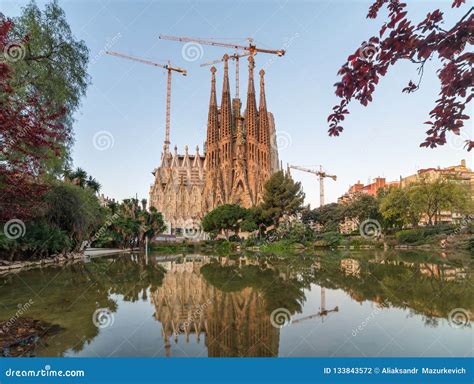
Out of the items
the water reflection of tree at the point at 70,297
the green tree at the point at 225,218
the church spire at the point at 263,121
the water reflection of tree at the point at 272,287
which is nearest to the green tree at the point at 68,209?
the water reflection of tree at the point at 70,297

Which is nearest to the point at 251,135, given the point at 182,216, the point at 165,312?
the point at 182,216

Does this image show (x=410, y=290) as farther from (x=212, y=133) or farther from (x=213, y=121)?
(x=213, y=121)

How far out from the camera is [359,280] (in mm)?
10969

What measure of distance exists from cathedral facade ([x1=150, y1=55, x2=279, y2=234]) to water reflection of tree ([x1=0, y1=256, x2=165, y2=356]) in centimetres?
5601

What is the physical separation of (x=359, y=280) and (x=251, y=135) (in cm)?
6472

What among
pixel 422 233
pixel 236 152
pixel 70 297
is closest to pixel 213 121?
pixel 236 152

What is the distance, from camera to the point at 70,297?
8.52 metres

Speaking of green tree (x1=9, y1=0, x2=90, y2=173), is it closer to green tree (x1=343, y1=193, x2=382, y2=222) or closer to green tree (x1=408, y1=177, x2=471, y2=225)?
green tree (x1=408, y1=177, x2=471, y2=225)

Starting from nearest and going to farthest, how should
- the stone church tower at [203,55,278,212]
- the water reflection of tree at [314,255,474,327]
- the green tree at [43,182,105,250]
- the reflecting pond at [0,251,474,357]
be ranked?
the reflecting pond at [0,251,474,357] → the water reflection of tree at [314,255,474,327] → the green tree at [43,182,105,250] → the stone church tower at [203,55,278,212]

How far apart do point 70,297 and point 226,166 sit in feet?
209

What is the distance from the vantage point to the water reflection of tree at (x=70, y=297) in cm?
519

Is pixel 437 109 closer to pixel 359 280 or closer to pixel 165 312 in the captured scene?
pixel 165 312

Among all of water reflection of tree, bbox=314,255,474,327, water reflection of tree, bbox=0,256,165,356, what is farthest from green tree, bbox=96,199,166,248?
water reflection of tree, bbox=314,255,474,327

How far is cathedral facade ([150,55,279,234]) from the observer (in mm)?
70188
